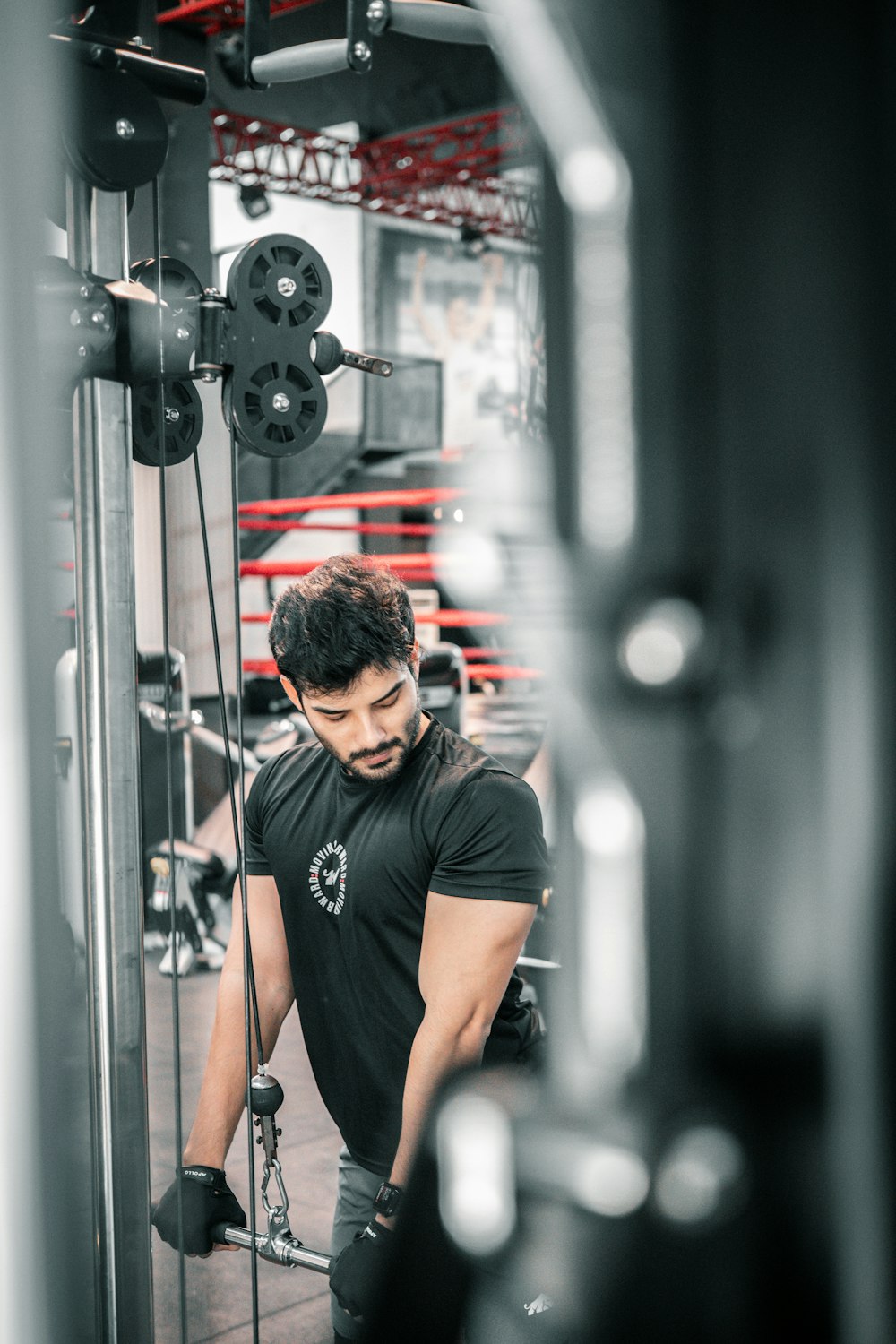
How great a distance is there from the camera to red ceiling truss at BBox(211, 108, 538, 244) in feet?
23.3

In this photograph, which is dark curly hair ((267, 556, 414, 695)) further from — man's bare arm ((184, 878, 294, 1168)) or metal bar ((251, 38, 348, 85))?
metal bar ((251, 38, 348, 85))

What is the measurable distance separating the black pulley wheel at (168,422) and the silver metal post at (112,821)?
0.9 inches

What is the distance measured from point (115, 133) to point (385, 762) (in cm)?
72

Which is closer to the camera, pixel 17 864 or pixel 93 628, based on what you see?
pixel 17 864

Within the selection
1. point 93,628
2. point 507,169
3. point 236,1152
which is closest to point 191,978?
point 236,1152

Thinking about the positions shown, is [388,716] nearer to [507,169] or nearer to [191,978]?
[191,978]

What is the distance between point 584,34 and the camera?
0.31 meters

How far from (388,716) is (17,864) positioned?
2.57 feet

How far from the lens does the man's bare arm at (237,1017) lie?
1.02m

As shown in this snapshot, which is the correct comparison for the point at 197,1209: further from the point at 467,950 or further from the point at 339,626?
the point at 339,626

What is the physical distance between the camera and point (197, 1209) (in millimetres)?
957

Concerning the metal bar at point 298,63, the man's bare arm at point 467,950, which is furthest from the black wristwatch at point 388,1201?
the metal bar at point 298,63

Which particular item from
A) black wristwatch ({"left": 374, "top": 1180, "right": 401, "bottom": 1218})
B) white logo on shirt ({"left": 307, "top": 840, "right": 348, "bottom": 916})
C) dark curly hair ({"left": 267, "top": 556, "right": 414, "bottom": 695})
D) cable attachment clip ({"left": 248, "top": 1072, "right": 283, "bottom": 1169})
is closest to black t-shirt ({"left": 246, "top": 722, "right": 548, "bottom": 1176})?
white logo on shirt ({"left": 307, "top": 840, "right": 348, "bottom": 916})

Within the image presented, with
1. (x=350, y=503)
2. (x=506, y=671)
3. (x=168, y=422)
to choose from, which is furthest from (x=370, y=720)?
(x=506, y=671)
